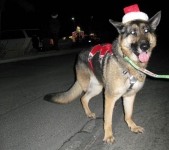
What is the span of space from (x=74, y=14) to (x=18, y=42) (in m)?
23.1

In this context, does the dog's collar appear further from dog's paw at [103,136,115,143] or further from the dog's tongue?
dog's paw at [103,136,115,143]

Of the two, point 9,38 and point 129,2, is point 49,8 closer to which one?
point 9,38

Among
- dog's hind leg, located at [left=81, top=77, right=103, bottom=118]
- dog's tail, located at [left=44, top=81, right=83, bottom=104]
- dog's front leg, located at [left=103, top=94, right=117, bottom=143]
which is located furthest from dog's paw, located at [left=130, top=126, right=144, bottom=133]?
dog's tail, located at [left=44, top=81, right=83, bottom=104]

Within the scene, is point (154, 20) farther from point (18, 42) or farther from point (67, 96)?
point (18, 42)

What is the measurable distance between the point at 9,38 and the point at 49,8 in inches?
499

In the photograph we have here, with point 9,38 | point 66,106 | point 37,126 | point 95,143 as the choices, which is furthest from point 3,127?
point 9,38

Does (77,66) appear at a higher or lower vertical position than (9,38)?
higher

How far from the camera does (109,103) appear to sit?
11.0 ft

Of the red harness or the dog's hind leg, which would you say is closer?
the red harness

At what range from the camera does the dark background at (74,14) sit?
76.3 feet

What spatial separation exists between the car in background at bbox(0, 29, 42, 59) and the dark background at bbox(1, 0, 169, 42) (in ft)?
24.0

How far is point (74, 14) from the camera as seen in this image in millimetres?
34938

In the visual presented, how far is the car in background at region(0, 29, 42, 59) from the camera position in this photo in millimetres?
13047

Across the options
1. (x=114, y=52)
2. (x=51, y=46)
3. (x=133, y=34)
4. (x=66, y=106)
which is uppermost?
(x=133, y=34)
